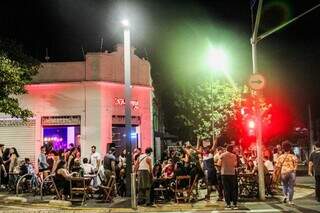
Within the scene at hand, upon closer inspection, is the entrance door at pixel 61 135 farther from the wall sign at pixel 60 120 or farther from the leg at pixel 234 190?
the leg at pixel 234 190

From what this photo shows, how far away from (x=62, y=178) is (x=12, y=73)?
15.3 feet

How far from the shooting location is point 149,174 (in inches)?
619

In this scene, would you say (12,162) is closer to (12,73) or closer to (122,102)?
(12,73)

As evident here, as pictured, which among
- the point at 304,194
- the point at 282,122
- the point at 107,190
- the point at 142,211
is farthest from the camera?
the point at 282,122

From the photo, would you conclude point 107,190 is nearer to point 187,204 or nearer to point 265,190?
point 187,204

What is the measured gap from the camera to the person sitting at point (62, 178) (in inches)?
645

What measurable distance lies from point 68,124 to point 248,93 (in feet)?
37.7

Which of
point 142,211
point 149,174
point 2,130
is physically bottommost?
point 142,211

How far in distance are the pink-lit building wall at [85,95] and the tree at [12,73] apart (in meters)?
5.02

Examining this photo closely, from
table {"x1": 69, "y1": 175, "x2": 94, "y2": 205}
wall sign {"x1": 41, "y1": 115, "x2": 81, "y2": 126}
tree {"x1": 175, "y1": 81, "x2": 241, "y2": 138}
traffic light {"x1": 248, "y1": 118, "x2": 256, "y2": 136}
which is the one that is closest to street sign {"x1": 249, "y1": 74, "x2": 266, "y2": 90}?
traffic light {"x1": 248, "y1": 118, "x2": 256, "y2": 136}

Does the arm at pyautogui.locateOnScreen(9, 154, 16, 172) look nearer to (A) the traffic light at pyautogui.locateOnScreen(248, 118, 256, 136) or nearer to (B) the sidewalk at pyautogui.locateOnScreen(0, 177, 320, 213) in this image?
(B) the sidewalk at pyautogui.locateOnScreen(0, 177, 320, 213)

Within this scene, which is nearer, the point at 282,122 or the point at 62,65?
the point at 62,65

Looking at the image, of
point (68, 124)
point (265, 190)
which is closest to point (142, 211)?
point (265, 190)

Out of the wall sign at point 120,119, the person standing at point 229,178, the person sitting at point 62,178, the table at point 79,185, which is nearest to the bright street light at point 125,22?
the person sitting at point 62,178
